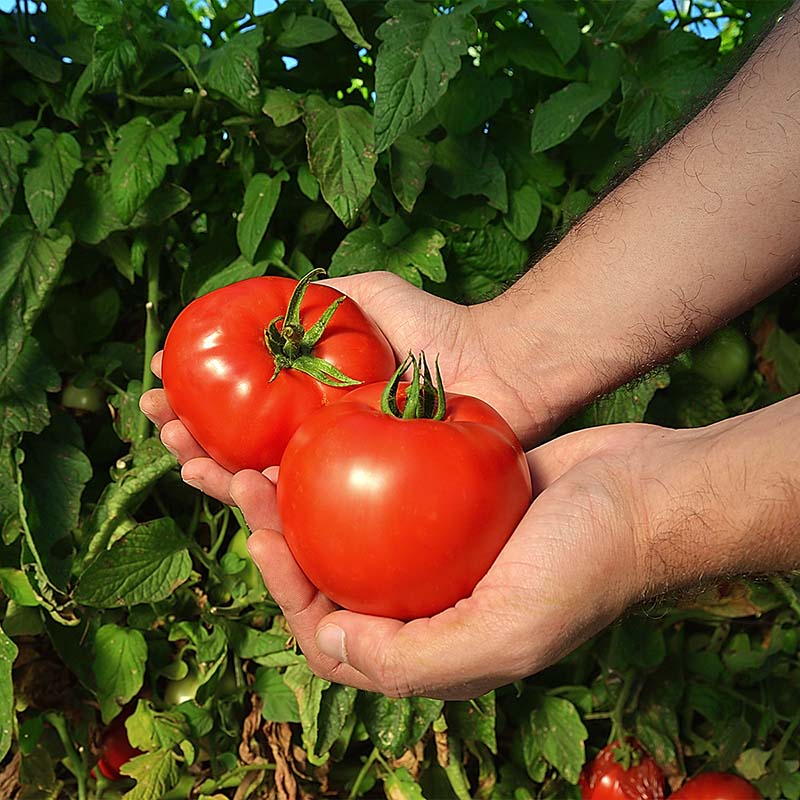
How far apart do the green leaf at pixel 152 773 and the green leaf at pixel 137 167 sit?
2.00 ft

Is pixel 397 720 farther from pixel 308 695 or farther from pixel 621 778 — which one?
pixel 621 778

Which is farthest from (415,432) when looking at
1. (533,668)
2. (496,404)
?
(496,404)

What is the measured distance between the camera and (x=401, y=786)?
3.84 feet

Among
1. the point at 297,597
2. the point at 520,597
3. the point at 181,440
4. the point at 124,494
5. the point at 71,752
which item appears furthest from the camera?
the point at 71,752

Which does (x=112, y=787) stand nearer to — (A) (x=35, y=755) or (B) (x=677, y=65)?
(A) (x=35, y=755)

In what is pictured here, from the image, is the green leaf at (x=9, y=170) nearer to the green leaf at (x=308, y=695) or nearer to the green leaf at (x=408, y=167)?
the green leaf at (x=408, y=167)

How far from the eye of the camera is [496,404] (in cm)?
95

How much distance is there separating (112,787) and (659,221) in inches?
37.9

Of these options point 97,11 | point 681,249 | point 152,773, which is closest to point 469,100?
point 681,249

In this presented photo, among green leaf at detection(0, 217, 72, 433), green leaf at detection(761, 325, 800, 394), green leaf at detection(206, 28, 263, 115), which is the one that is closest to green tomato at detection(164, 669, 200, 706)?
green leaf at detection(0, 217, 72, 433)

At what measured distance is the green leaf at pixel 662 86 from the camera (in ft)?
3.39

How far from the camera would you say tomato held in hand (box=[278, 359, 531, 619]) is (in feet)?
2.14

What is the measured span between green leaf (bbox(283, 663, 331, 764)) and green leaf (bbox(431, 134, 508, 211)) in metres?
0.56

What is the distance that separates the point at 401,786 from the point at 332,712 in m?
0.16
